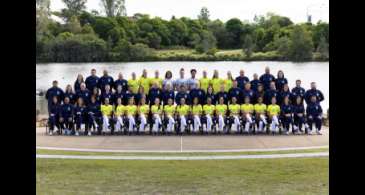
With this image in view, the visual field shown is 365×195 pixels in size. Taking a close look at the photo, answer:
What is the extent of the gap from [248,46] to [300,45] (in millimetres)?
2636

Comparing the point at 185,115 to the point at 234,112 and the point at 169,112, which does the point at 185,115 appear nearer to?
the point at 169,112

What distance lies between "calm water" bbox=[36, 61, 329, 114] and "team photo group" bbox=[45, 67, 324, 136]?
28.1ft

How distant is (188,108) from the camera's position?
16.0 metres

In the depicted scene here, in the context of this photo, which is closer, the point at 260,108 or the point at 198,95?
the point at 260,108

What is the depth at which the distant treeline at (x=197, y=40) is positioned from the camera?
28.5 m

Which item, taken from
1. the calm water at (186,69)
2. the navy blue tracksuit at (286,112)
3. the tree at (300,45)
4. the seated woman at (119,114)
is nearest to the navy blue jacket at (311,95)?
the navy blue tracksuit at (286,112)

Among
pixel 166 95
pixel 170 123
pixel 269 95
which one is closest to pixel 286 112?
pixel 269 95

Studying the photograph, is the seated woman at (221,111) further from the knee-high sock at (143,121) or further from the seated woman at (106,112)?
the seated woman at (106,112)

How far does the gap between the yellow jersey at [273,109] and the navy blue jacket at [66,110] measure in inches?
216

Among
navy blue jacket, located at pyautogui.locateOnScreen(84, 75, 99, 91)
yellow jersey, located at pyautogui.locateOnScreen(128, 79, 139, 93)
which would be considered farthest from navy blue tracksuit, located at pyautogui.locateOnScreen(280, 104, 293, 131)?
navy blue jacket, located at pyautogui.locateOnScreen(84, 75, 99, 91)
